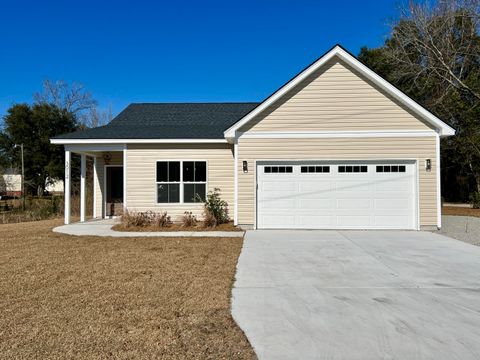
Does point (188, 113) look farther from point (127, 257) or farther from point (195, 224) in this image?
point (127, 257)

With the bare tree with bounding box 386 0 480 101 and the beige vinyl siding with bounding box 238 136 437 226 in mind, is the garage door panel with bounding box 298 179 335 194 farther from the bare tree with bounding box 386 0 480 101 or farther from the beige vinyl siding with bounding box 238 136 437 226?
the bare tree with bounding box 386 0 480 101

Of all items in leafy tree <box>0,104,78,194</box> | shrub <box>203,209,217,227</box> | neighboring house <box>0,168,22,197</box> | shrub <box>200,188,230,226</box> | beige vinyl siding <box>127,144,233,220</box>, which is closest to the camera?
shrub <box>203,209,217,227</box>

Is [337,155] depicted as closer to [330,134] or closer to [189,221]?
[330,134]

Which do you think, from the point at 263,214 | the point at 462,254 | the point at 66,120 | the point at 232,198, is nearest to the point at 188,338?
the point at 462,254

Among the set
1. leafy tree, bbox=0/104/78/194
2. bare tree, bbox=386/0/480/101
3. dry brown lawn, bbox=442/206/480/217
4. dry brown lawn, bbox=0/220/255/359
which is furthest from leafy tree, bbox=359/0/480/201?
leafy tree, bbox=0/104/78/194

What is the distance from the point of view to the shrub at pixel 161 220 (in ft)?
41.2

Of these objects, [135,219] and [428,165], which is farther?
[135,219]

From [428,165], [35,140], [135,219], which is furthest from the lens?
[35,140]

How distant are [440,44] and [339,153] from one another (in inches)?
716

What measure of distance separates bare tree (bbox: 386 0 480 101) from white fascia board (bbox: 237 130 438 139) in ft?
49.2

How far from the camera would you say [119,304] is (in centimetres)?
473

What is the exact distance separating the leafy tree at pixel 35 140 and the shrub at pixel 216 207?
93.1ft

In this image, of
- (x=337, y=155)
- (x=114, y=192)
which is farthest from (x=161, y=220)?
(x=337, y=155)

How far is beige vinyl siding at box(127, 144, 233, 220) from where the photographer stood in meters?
13.5
